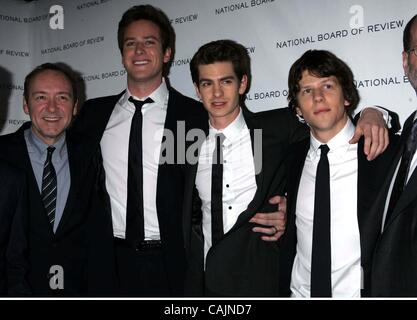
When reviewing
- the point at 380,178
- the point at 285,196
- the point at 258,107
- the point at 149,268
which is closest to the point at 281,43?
the point at 258,107

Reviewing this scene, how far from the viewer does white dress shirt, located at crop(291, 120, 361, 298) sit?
6.66 feet

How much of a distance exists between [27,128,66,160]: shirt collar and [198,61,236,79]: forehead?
0.90 metres

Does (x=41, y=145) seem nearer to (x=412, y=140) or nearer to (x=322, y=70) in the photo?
(x=322, y=70)

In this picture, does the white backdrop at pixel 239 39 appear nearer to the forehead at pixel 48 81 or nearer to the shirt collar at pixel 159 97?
the shirt collar at pixel 159 97

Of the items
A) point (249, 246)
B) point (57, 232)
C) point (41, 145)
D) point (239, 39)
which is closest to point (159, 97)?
point (41, 145)

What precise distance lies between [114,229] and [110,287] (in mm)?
326

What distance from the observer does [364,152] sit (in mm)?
2037

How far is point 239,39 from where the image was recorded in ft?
11.0

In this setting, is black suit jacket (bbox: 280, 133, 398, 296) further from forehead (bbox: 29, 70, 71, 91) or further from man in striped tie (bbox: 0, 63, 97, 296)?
forehead (bbox: 29, 70, 71, 91)

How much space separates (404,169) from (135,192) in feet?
4.76

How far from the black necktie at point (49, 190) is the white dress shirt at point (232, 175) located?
0.78m

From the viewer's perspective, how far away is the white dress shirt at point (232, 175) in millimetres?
2381

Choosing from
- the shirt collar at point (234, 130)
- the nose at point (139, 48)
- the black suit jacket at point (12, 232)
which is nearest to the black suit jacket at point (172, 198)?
the shirt collar at point (234, 130)

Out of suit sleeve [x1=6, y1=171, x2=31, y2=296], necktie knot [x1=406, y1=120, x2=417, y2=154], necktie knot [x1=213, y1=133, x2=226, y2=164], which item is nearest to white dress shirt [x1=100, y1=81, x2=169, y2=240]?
necktie knot [x1=213, y1=133, x2=226, y2=164]
